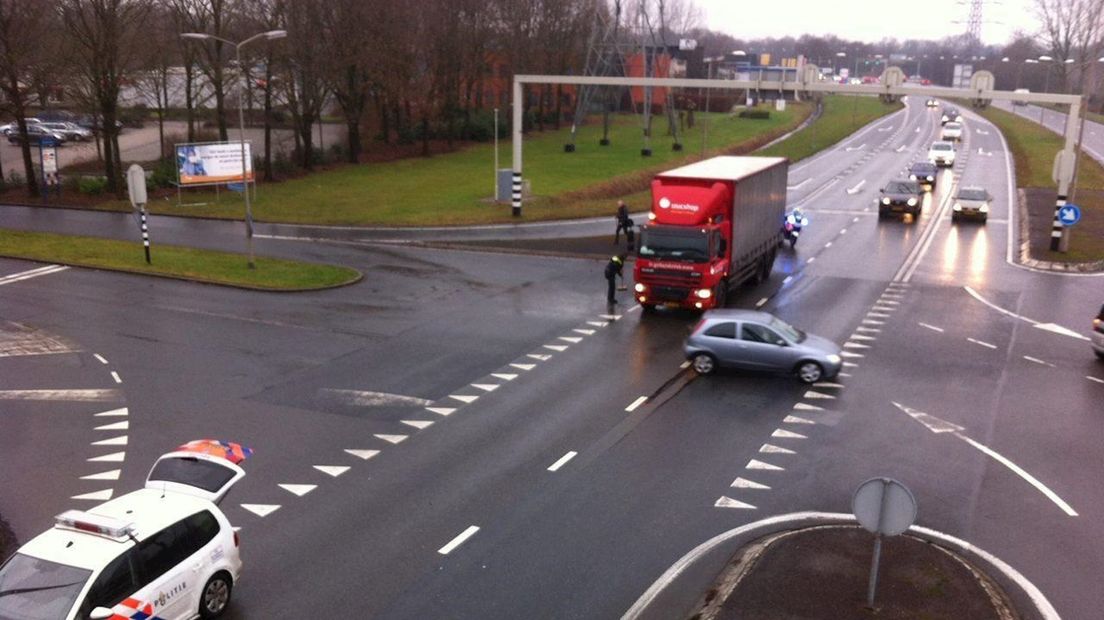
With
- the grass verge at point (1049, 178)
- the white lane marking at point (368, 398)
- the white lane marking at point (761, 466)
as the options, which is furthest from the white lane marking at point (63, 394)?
the grass verge at point (1049, 178)

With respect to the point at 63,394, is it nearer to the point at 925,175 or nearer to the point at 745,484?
the point at 745,484

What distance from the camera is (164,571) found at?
9.70 metres

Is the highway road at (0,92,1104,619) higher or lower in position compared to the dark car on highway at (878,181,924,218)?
lower

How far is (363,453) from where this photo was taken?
15.8 meters

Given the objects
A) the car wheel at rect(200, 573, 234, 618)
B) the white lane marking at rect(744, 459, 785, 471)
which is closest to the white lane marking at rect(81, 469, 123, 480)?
the car wheel at rect(200, 573, 234, 618)

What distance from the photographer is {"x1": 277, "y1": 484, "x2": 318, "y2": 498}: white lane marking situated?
14195mm

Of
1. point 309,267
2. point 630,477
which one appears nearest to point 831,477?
point 630,477

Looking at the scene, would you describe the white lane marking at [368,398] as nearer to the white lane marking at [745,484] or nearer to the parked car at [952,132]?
the white lane marking at [745,484]

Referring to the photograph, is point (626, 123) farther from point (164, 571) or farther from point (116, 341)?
point (164, 571)

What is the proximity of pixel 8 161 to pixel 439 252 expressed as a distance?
138 feet

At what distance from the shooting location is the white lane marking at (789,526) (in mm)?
11130

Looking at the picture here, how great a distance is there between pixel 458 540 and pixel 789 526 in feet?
15.5

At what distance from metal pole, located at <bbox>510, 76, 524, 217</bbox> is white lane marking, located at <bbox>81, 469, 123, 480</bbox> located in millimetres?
28475

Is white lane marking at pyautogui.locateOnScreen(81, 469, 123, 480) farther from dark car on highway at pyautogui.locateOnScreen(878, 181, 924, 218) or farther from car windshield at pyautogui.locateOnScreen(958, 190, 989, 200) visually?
car windshield at pyautogui.locateOnScreen(958, 190, 989, 200)
